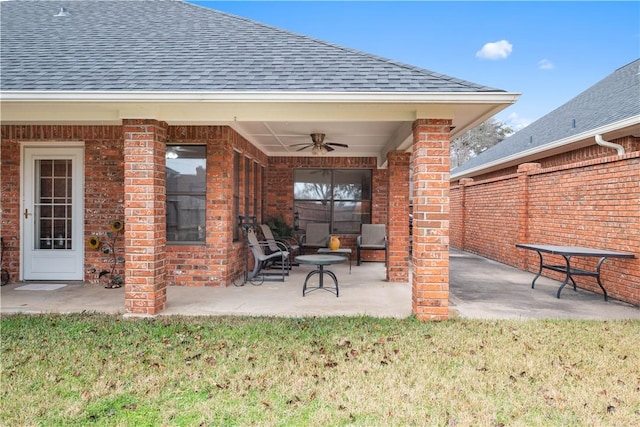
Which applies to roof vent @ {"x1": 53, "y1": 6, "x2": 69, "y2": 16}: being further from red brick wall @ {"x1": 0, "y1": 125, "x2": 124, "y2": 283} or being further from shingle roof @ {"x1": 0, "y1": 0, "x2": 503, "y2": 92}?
red brick wall @ {"x1": 0, "y1": 125, "x2": 124, "y2": 283}

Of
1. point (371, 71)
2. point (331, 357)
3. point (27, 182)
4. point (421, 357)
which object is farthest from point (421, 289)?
point (27, 182)

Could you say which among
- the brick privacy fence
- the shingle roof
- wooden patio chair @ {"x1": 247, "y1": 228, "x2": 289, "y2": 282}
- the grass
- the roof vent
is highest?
the roof vent

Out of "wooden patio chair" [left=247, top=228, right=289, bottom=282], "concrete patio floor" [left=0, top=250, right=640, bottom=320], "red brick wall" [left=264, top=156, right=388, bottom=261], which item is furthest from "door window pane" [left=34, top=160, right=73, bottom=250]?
"red brick wall" [left=264, top=156, right=388, bottom=261]

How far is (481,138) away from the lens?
35875mm

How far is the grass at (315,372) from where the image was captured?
266 cm

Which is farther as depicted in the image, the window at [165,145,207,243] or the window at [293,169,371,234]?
the window at [293,169,371,234]

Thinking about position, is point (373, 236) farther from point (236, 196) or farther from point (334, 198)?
point (236, 196)

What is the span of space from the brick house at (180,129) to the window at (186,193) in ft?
0.08

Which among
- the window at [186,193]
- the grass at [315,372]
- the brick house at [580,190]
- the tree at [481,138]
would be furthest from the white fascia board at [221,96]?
the tree at [481,138]

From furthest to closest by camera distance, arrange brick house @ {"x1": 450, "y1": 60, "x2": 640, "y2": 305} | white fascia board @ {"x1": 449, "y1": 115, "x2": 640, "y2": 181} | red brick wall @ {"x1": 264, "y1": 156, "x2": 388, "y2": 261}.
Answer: red brick wall @ {"x1": 264, "y1": 156, "x2": 388, "y2": 261}, white fascia board @ {"x1": 449, "y1": 115, "x2": 640, "y2": 181}, brick house @ {"x1": 450, "y1": 60, "x2": 640, "y2": 305}

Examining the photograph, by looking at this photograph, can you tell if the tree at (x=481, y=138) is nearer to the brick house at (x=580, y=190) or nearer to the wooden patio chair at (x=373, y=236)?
the brick house at (x=580, y=190)

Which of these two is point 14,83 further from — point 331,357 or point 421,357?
point 421,357

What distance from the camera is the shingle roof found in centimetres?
469

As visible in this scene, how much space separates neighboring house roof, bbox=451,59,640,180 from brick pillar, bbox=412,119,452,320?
145 inches
